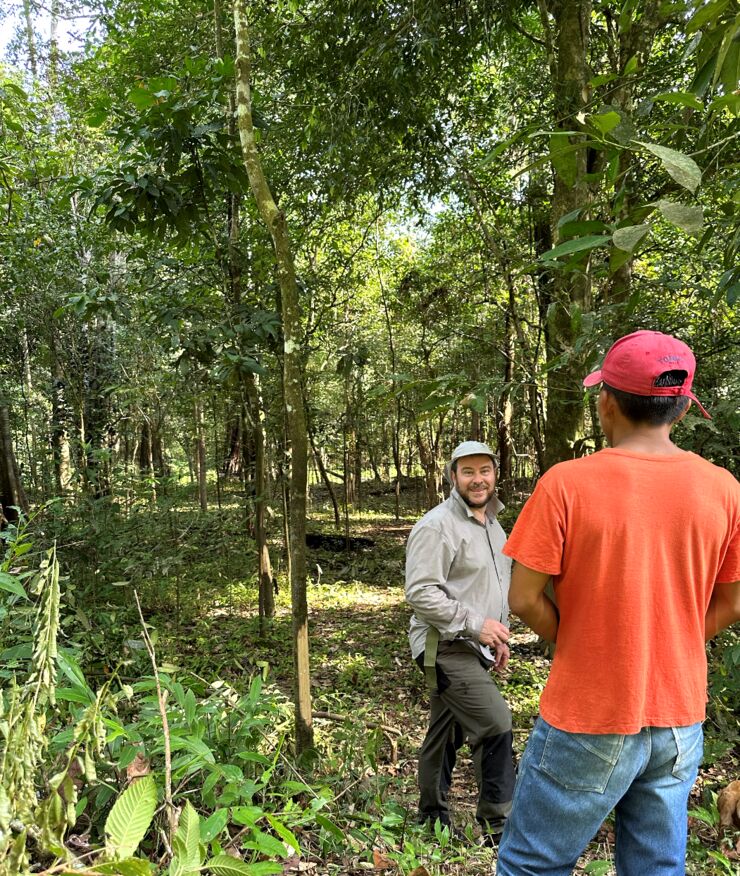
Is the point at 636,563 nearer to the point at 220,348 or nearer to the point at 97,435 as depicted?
the point at 220,348

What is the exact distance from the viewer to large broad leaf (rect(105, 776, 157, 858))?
117cm

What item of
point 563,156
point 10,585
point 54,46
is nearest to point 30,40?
point 54,46

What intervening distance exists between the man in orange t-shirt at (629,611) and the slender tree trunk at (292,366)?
141 cm

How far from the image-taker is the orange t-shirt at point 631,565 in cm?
176

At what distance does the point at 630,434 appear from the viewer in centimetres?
187

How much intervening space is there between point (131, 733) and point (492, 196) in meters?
6.53

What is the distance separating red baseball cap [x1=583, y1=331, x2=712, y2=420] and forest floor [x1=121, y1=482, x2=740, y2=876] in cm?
194

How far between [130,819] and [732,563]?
173 centimetres

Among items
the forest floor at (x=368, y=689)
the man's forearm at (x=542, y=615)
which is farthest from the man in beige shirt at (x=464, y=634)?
the man's forearm at (x=542, y=615)

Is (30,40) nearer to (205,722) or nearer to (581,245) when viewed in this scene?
(205,722)

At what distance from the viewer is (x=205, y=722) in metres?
2.65

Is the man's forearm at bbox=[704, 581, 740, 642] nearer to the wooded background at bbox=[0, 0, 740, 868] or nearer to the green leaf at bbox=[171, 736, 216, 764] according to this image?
the wooded background at bbox=[0, 0, 740, 868]

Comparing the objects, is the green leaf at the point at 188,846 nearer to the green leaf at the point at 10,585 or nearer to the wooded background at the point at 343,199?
the green leaf at the point at 10,585

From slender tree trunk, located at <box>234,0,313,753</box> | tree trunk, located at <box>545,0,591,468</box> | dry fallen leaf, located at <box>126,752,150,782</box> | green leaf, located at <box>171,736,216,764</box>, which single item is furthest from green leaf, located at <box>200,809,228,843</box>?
tree trunk, located at <box>545,0,591,468</box>
